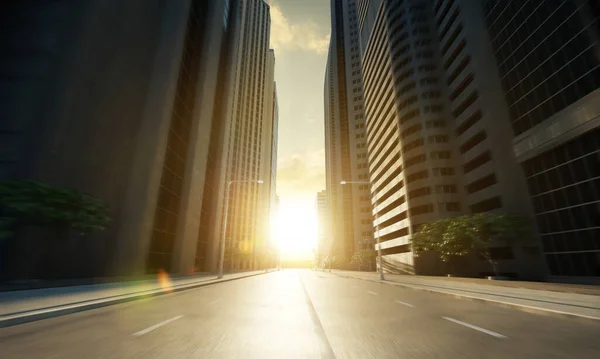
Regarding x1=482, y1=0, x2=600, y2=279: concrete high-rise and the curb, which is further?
x1=482, y1=0, x2=600, y2=279: concrete high-rise

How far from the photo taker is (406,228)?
5903 cm

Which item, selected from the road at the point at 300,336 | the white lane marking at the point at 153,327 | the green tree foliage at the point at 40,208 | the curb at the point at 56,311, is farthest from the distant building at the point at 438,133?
the white lane marking at the point at 153,327

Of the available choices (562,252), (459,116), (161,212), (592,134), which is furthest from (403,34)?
(161,212)

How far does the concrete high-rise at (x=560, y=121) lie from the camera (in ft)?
90.6

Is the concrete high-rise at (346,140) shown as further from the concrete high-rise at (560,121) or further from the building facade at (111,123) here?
the building facade at (111,123)

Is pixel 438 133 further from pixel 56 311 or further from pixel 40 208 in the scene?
pixel 56 311

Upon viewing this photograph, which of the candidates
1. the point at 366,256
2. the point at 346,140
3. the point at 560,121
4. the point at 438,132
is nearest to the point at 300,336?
the point at 560,121

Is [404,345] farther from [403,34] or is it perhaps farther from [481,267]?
[403,34]

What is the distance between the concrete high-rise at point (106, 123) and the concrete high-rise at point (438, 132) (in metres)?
23.7

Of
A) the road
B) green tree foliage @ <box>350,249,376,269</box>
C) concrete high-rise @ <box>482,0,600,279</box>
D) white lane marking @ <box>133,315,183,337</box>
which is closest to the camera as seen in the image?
the road

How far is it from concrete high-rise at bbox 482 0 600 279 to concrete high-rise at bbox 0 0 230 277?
40.3 metres

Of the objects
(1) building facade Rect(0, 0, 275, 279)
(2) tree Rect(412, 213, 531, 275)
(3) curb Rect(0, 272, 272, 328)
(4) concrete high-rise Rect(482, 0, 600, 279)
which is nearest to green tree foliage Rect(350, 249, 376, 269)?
(2) tree Rect(412, 213, 531, 275)

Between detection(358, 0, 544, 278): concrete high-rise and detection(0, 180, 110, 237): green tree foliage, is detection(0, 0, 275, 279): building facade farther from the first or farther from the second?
detection(358, 0, 544, 278): concrete high-rise

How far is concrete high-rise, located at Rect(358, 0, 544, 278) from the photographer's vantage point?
39406mm
